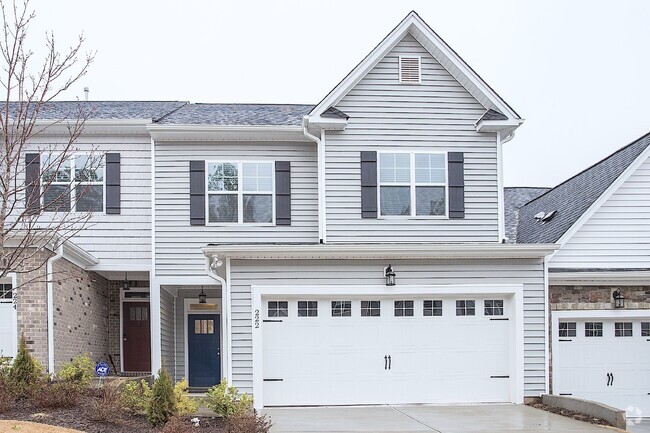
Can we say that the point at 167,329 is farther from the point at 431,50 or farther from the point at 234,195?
the point at 431,50

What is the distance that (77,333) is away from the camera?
58.2 ft

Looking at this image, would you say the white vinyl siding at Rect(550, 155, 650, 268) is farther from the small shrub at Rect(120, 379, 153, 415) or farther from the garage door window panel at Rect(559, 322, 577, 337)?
the small shrub at Rect(120, 379, 153, 415)

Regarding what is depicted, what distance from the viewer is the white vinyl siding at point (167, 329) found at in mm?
19109

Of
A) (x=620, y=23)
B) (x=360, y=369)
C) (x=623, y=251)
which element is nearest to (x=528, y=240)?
(x=623, y=251)

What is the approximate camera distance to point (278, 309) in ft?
49.9

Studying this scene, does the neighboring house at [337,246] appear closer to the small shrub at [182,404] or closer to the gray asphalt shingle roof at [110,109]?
the gray asphalt shingle roof at [110,109]

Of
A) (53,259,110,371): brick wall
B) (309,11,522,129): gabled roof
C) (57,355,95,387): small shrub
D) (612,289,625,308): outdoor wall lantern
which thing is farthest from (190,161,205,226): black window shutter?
(612,289,625,308): outdoor wall lantern

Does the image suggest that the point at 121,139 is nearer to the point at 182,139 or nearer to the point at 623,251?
the point at 182,139

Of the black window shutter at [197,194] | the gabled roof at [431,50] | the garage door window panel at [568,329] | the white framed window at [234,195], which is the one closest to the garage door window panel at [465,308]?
the garage door window panel at [568,329]

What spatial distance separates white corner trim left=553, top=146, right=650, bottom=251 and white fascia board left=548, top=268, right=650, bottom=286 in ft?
2.61

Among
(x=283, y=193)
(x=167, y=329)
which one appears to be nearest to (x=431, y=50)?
(x=283, y=193)

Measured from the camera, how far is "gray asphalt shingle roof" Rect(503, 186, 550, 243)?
21.2 m

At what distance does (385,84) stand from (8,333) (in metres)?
9.33

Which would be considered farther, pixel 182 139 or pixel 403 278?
pixel 182 139
